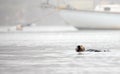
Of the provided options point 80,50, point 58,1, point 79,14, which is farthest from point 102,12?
point 80,50

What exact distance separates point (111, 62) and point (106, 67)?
12.1ft

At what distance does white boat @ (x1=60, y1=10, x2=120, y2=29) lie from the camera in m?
162

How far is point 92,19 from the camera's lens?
163 m

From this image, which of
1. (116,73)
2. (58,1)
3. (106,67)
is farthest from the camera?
(58,1)

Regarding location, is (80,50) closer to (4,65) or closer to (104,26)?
(4,65)

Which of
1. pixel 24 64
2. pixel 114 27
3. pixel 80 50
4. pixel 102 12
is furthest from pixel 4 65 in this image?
pixel 114 27

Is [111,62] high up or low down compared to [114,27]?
down

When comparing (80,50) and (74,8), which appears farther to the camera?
(74,8)

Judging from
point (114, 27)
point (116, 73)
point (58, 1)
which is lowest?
point (116, 73)

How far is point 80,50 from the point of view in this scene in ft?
164

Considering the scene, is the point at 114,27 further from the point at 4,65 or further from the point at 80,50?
the point at 4,65

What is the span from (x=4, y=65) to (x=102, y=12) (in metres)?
126

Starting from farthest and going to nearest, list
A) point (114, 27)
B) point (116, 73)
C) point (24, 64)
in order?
point (114, 27), point (24, 64), point (116, 73)

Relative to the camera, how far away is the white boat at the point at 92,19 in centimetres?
16250
